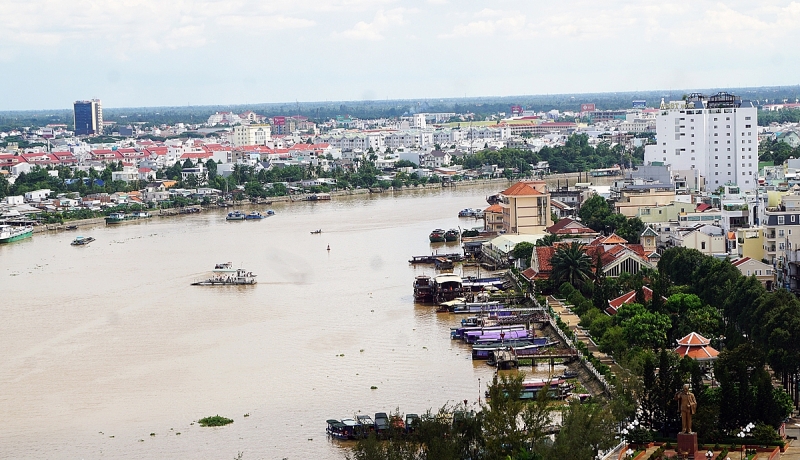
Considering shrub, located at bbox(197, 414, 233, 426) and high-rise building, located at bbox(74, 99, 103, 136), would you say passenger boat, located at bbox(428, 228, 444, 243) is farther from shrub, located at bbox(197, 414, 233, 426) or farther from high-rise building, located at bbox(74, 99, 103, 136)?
high-rise building, located at bbox(74, 99, 103, 136)

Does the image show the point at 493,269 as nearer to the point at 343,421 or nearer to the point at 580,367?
the point at 580,367

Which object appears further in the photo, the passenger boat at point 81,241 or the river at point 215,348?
the passenger boat at point 81,241

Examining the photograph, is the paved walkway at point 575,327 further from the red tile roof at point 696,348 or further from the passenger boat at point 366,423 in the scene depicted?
the passenger boat at point 366,423

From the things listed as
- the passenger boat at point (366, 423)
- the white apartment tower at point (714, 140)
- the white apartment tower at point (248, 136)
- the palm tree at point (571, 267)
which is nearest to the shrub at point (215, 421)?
the passenger boat at point (366, 423)

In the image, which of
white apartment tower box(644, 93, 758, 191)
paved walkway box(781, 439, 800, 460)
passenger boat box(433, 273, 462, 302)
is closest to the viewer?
paved walkway box(781, 439, 800, 460)

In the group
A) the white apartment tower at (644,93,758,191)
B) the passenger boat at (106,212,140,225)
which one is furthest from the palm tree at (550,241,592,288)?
the passenger boat at (106,212,140,225)

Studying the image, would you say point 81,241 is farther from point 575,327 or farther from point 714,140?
point 575,327
